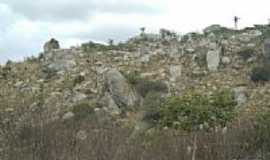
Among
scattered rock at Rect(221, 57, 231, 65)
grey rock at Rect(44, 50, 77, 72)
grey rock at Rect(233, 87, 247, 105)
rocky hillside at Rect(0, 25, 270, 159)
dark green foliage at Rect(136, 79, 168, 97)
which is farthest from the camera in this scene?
grey rock at Rect(44, 50, 77, 72)

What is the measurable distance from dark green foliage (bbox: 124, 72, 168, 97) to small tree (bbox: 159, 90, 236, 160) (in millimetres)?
7085

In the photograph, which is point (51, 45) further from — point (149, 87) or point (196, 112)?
point (196, 112)

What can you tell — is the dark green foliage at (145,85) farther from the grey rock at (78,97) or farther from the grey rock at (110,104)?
the grey rock at (78,97)

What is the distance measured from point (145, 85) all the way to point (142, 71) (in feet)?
12.4

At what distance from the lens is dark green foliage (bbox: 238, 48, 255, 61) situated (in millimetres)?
29781

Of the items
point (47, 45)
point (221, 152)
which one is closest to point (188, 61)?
point (47, 45)

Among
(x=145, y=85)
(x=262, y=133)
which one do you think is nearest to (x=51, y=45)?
(x=145, y=85)

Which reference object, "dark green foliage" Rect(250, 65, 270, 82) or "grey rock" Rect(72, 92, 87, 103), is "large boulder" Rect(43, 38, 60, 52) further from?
"dark green foliage" Rect(250, 65, 270, 82)

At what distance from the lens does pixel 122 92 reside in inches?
984

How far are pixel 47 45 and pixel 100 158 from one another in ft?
91.5

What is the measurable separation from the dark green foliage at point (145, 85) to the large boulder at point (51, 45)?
9.31 metres

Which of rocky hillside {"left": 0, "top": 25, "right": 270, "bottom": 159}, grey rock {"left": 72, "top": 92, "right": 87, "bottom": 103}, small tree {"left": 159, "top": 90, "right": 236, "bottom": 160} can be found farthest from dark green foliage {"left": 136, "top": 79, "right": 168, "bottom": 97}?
small tree {"left": 159, "top": 90, "right": 236, "bottom": 160}

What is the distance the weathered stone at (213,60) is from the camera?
28828mm

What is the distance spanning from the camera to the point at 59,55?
32719 millimetres
